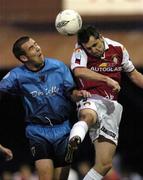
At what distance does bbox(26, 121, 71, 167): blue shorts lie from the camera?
11930 mm

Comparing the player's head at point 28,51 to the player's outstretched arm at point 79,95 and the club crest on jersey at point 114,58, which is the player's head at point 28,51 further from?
the club crest on jersey at point 114,58

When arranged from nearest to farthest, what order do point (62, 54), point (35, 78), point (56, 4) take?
point (35, 78) → point (62, 54) → point (56, 4)

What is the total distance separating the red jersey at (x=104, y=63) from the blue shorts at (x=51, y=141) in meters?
0.59

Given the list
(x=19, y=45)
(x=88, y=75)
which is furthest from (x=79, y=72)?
(x=19, y=45)

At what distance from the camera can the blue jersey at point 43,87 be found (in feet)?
38.5

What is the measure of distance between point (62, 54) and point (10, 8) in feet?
8.16

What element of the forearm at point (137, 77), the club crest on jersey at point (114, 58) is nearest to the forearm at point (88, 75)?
the club crest on jersey at point (114, 58)

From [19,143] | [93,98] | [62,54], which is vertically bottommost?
[19,143]

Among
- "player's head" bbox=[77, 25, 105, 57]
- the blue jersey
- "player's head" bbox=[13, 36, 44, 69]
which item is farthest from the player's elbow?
"player's head" bbox=[13, 36, 44, 69]

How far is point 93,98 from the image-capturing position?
11953mm

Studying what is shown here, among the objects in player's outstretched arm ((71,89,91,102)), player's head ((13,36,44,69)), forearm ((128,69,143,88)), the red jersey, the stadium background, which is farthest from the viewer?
the stadium background

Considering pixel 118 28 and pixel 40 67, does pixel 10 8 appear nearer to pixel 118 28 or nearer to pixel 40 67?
pixel 118 28

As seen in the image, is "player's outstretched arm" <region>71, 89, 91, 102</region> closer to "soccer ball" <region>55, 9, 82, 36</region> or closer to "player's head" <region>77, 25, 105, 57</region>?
"player's head" <region>77, 25, 105, 57</region>

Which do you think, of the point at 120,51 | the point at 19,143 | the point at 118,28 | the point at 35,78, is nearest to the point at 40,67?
the point at 35,78
